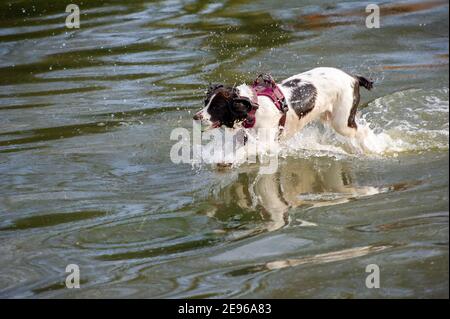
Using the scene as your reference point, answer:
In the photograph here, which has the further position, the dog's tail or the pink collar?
the dog's tail

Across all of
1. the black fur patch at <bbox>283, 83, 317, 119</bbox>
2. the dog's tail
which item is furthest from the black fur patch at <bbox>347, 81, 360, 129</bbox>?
the black fur patch at <bbox>283, 83, 317, 119</bbox>

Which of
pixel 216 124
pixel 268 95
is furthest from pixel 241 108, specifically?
pixel 268 95

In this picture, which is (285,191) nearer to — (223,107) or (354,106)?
(223,107)

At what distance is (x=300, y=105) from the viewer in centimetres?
872

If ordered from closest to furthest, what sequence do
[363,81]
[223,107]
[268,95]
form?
[223,107]
[268,95]
[363,81]

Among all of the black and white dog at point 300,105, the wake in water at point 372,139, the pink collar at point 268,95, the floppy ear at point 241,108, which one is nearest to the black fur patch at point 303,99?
the black and white dog at point 300,105

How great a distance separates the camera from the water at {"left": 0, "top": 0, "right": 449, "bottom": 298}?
21.1ft

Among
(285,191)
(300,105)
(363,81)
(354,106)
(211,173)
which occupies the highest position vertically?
(363,81)

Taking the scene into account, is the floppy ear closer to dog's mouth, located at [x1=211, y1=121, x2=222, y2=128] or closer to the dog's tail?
dog's mouth, located at [x1=211, y1=121, x2=222, y2=128]

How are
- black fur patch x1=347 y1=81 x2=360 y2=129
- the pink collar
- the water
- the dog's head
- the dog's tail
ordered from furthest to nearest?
the dog's tail, black fur patch x1=347 y1=81 x2=360 y2=129, the pink collar, the dog's head, the water

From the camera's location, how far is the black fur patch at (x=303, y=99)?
28.6 feet

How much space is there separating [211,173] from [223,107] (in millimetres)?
708

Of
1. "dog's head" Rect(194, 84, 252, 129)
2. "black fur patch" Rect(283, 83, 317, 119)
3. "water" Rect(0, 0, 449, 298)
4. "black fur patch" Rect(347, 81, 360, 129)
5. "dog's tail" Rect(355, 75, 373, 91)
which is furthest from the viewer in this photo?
"dog's tail" Rect(355, 75, 373, 91)
